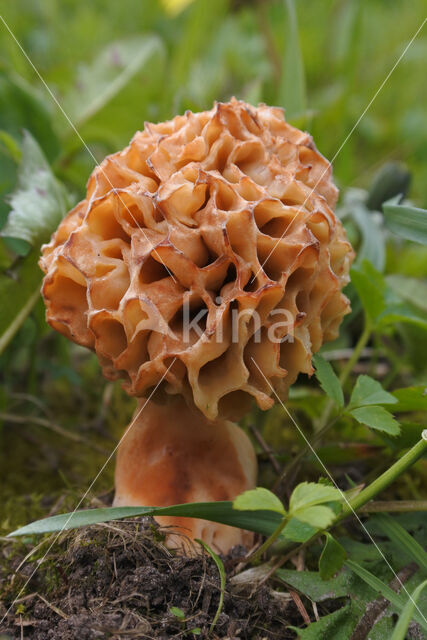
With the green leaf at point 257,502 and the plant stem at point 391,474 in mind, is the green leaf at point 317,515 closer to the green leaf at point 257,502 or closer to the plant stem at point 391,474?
the green leaf at point 257,502

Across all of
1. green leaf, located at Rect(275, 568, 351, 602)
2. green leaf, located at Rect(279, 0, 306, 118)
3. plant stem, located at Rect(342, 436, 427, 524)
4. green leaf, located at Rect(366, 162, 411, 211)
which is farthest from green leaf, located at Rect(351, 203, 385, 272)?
green leaf, located at Rect(275, 568, 351, 602)

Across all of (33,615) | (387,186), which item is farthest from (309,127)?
(33,615)

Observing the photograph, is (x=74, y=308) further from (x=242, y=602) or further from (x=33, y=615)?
(x=242, y=602)

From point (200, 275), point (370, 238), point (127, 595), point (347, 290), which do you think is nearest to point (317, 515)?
point (127, 595)

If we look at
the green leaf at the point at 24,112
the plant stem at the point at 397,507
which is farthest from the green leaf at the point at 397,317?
the green leaf at the point at 24,112

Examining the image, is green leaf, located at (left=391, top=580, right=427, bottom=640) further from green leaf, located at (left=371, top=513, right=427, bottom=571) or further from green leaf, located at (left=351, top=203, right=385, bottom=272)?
green leaf, located at (left=351, top=203, right=385, bottom=272)
